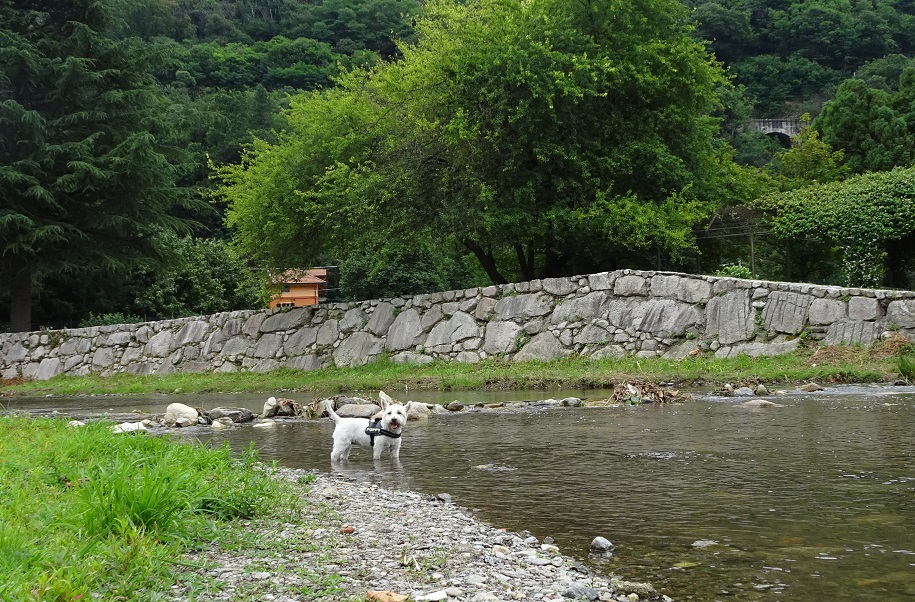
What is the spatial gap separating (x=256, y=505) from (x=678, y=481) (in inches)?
109

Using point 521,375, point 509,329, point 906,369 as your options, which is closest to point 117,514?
point 906,369

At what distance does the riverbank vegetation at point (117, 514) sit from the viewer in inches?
126

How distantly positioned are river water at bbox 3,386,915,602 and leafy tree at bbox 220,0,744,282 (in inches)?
350

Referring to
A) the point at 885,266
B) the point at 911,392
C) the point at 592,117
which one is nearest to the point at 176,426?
the point at 911,392

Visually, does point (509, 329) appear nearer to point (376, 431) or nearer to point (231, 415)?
point (231, 415)

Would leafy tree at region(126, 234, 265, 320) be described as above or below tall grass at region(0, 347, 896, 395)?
above

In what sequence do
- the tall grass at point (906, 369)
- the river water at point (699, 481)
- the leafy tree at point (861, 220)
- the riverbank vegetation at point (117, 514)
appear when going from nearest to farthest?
1. the riverbank vegetation at point (117, 514)
2. the river water at point (699, 481)
3. the tall grass at point (906, 369)
4. the leafy tree at point (861, 220)

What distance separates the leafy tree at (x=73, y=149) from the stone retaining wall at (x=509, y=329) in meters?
2.49

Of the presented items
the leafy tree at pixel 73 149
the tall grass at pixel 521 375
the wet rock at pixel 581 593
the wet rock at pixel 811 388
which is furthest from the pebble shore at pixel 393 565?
the leafy tree at pixel 73 149

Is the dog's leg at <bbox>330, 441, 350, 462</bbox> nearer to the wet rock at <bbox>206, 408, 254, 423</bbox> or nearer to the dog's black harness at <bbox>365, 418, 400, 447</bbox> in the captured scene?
the dog's black harness at <bbox>365, 418, 400, 447</bbox>

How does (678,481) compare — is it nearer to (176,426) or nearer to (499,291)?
(176,426)

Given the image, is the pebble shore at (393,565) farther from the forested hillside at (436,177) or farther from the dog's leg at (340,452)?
the forested hillside at (436,177)

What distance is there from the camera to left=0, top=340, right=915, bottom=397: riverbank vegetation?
13.1m

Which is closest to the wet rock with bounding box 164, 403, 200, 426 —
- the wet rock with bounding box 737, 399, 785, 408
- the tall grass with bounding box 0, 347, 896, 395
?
the tall grass with bounding box 0, 347, 896, 395
